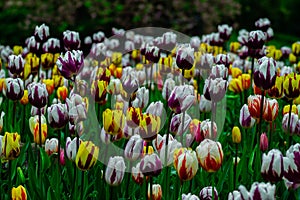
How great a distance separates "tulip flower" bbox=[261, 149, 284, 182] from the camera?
Result: 1971mm

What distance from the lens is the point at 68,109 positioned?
2635 mm

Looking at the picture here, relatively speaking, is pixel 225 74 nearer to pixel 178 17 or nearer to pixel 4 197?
pixel 4 197

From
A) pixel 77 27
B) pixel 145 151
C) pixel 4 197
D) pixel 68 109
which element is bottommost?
pixel 4 197

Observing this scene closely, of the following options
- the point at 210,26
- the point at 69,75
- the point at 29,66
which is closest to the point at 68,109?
the point at 69,75

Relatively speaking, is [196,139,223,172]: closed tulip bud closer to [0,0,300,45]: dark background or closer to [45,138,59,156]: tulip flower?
[45,138,59,156]: tulip flower

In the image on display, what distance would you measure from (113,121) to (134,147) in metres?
0.20

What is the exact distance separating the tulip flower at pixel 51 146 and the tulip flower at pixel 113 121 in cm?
56

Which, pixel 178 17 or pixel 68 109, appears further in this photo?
pixel 178 17

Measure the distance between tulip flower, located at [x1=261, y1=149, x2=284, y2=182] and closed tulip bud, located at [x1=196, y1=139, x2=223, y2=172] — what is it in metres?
0.24

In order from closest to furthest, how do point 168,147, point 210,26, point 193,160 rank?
1. point 193,160
2. point 168,147
3. point 210,26

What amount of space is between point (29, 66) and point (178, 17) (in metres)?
5.56

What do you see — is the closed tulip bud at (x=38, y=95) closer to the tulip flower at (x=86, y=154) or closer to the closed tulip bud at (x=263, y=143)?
the tulip flower at (x=86, y=154)

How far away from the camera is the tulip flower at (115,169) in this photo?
227cm

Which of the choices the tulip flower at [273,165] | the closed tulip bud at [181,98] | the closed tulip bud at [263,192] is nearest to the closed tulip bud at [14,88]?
the closed tulip bud at [181,98]
